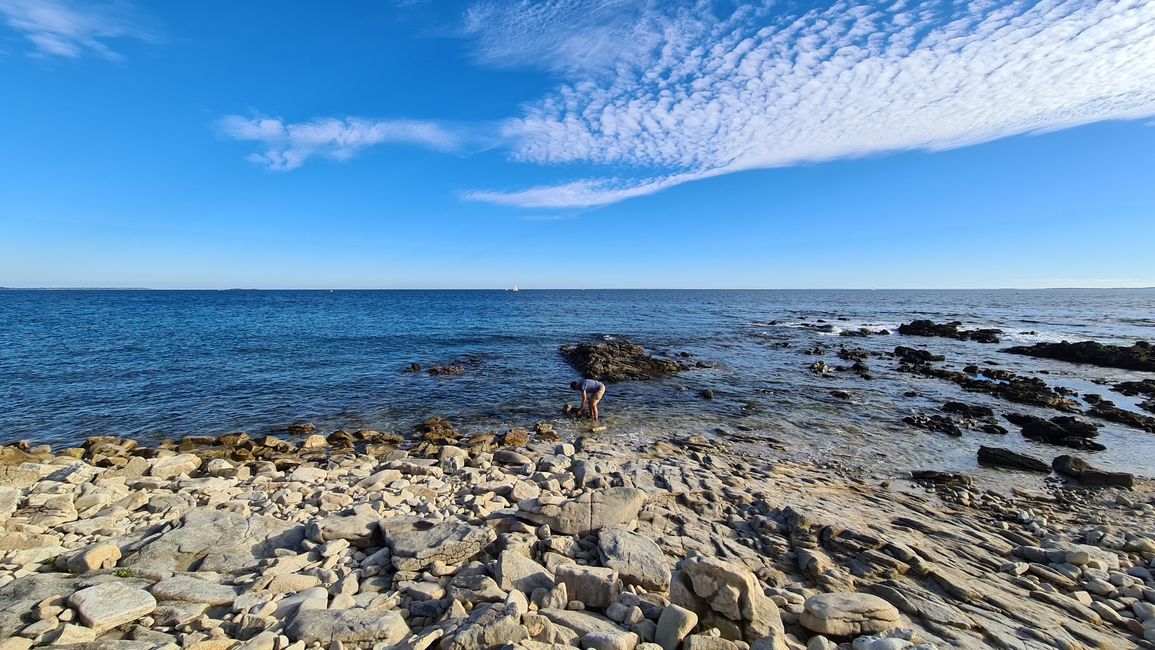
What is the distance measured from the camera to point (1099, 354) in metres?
28.4

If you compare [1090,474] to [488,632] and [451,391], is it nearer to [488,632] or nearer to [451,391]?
[488,632]

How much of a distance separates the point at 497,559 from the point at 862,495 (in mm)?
7983

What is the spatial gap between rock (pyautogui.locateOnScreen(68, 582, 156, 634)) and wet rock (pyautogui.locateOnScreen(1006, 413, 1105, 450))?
818 inches

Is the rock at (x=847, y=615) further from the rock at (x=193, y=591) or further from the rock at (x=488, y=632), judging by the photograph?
the rock at (x=193, y=591)

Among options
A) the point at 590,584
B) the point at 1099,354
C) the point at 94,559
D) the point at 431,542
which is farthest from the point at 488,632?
the point at 1099,354

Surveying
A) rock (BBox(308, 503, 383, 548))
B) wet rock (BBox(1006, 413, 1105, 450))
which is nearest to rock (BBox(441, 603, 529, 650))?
rock (BBox(308, 503, 383, 548))

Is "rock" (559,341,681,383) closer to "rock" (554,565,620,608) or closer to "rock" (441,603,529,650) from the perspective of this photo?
"rock" (554,565,620,608)

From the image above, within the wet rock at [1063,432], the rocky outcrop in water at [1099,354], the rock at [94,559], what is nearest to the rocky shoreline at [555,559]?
the rock at [94,559]

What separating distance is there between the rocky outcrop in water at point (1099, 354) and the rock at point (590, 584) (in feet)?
121

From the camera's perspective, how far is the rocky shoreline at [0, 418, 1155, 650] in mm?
4703

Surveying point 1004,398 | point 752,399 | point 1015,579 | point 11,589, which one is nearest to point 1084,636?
point 1015,579

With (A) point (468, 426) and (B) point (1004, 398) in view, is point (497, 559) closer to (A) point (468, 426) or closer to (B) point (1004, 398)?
(A) point (468, 426)

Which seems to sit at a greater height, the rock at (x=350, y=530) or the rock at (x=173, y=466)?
the rock at (x=350, y=530)

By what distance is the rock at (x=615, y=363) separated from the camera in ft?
77.1
